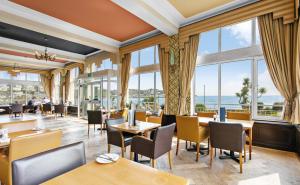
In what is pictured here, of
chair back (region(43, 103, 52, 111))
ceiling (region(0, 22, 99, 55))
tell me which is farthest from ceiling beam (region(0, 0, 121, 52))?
chair back (region(43, 103, 52, 111))

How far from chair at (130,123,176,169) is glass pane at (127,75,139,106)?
448 centimetres

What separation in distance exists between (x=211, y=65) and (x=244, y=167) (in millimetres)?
3098

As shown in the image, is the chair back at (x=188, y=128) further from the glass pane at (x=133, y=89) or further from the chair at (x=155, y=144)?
the glass pane at (x=133, y=89)

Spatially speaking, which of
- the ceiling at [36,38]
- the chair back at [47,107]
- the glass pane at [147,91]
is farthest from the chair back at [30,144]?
the chair back at [47,107]

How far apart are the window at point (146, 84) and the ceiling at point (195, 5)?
A: 210 cm

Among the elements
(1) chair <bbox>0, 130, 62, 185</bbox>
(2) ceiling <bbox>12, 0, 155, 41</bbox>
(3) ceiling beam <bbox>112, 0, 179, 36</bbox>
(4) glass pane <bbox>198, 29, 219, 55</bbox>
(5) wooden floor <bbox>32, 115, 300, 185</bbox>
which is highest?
(2) ceiling <bbox>12, 0, 155, 41</bbox>

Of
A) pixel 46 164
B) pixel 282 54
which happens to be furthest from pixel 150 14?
pixel 46 164

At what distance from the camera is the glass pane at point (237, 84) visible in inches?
170

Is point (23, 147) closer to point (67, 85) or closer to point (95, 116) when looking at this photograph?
point (95, 116)

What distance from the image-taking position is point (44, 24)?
461 cm

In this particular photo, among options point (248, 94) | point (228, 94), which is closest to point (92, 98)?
point (228, 94)

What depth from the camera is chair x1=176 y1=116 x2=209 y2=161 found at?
3121 mm

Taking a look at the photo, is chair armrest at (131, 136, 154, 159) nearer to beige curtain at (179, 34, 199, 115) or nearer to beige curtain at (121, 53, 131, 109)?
beige curtain at (179, 34, 199, 115)

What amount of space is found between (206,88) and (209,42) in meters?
1.57
